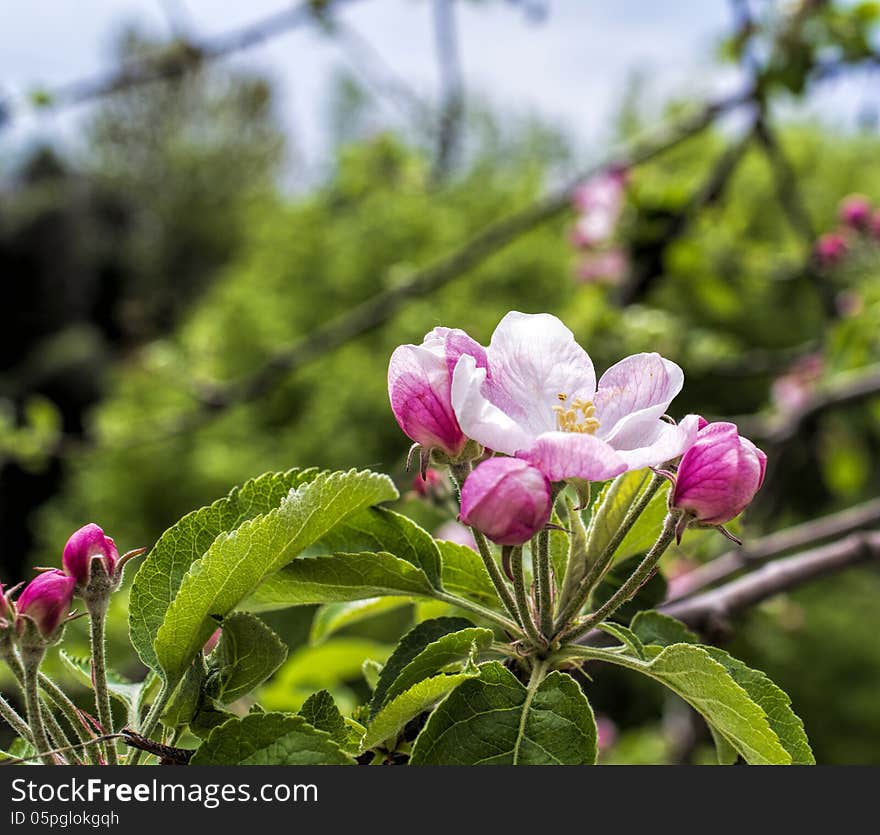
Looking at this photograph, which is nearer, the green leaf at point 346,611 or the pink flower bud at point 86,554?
the pink flower bud at point 86,554

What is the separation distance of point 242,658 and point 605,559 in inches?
9.2

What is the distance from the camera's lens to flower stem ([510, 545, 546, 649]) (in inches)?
20.9

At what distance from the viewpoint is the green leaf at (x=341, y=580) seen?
0.59 m

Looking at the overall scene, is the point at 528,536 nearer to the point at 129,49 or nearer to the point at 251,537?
the point at 251,537

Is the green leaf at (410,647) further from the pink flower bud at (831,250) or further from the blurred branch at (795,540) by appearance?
the pink flower bud at (831,250)

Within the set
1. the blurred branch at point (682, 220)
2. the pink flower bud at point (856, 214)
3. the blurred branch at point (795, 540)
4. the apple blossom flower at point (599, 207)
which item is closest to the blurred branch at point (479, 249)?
the blurred branch at point (682, 220)

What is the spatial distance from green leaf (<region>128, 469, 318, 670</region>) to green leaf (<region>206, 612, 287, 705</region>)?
42 mm

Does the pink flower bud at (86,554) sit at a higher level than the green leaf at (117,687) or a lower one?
higher

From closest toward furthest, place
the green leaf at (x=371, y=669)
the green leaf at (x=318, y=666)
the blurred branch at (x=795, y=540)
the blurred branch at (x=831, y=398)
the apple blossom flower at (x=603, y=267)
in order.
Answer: the green leaf at (x=371, y=669)
the blurred branch at (x=795, y=540)
the green leaf at (x=318, y=666)
the blurred branch at (x=831, y=398)
the apple blossom flower at (x=603, y=267)

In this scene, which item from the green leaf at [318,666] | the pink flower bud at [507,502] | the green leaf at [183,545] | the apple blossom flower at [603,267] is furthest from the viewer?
the apple blossom flower at [603,267]

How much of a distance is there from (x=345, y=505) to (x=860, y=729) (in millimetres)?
10167

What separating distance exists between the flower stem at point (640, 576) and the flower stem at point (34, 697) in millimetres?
312

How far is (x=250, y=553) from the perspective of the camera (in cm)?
53

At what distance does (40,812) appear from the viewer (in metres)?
0.50
